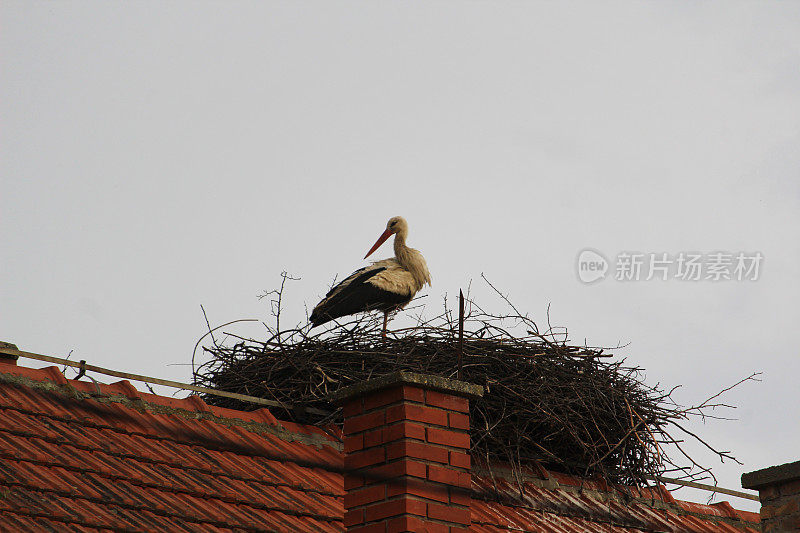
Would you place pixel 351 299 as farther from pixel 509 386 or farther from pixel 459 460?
pixel 459 460

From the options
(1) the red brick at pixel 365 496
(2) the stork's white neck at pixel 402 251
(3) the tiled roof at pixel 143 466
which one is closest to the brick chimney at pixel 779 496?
(3) the tiled roof at pixel 143 466

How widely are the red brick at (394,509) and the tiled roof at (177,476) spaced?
23 cm

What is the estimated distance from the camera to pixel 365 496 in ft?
15.1

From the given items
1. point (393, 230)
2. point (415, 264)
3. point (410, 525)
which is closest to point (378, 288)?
point (415, 264)

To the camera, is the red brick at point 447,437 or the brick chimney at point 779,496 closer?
the red brick at point 447,437

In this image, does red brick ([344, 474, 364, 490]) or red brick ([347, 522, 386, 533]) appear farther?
red brick ([344, 474, 364, 490])

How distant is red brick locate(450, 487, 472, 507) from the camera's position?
15.2 ft

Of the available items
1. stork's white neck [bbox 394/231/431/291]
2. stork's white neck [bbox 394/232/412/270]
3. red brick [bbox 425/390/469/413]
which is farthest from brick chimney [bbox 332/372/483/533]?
stork's white neck [bbox 394/232/412/270]

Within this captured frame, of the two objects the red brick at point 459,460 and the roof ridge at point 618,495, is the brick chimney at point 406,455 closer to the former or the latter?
the red brick at point 459,460

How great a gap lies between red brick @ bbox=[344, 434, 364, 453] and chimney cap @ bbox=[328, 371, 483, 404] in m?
0.20

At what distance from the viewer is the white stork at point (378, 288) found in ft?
36.6

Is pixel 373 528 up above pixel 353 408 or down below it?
below

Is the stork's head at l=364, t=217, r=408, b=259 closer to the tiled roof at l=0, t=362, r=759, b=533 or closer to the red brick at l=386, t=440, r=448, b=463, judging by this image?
the tiled roof at l=0, t=362, r=759, b=533

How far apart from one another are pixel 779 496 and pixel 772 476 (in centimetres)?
11
